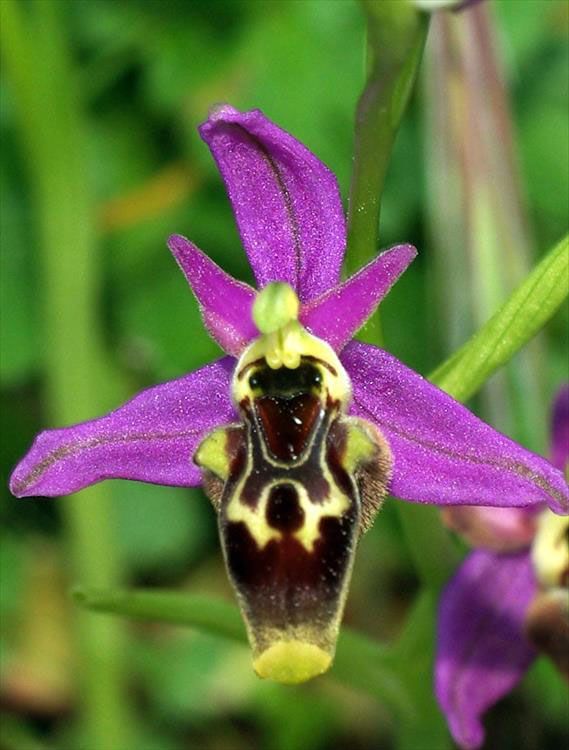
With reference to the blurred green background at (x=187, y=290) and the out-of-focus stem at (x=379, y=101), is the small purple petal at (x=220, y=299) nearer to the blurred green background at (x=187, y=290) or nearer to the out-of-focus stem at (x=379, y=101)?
the out-of-focus stem at (x=379, y=101)

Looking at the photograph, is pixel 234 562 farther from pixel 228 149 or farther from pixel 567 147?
pixel 567 147

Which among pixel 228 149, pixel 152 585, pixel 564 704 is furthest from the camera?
pixel 152 585

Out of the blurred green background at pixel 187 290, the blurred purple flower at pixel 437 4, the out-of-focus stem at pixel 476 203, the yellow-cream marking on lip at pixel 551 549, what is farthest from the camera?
the blurred green background at pixel 187 290

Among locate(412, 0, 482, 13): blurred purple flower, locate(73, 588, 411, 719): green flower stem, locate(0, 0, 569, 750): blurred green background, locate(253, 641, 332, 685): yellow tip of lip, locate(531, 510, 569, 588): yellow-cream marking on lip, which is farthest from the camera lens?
locate(0, 0, 569, 750): blurred green background

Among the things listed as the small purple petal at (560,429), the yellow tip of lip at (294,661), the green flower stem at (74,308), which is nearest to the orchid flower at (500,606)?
the small purple petal at (560,429)

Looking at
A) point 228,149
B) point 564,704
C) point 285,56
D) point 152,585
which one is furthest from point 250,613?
point 152,585

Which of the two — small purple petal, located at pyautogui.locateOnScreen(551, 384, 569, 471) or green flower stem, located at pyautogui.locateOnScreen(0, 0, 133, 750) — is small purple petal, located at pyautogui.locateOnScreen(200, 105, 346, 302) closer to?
small purple petal, located at pyautogui.locateOnScreen(551, 384, 569, 471)

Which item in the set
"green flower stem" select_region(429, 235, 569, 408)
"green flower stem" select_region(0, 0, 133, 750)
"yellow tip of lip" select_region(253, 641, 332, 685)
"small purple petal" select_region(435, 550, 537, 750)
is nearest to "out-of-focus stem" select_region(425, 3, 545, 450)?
"small purple petal" select_region(435, 550, 537, 750)
